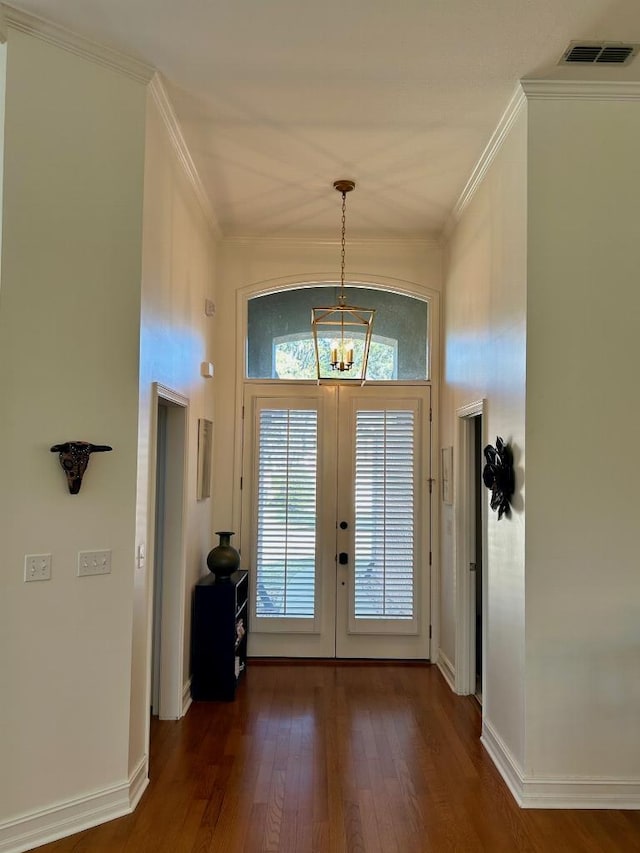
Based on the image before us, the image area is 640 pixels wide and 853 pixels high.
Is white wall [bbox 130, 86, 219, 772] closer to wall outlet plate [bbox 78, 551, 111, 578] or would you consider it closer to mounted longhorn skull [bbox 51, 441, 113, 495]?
wall outlet plate [bbox 78, 551, 111, 578]

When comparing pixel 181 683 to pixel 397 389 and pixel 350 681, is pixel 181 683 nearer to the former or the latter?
pixel 350 681

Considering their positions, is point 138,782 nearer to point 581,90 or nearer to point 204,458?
point 204,458

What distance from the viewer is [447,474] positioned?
17.0 ft

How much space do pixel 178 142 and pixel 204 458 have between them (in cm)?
217

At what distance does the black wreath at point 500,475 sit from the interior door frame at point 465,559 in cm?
105

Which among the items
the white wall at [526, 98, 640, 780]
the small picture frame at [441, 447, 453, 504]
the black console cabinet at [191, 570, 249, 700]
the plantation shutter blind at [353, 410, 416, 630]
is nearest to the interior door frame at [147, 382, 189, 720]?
the black console cabinet at [191, 570, 249, 700]

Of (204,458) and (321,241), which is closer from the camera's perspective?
(204,458)

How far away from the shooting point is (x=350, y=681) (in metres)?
4.95

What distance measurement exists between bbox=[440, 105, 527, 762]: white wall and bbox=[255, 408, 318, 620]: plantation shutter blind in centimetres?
125

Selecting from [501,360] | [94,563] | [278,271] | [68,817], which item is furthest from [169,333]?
[68,817]

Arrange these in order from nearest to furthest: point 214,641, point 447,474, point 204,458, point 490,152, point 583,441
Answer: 1. point 583,441
2. point 490,152
3. point 214,641
4. point 204,458
5. point 447,474

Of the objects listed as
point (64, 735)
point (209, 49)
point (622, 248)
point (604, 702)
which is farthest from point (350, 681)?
point (209, 49)

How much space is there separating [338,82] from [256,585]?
12.3ft

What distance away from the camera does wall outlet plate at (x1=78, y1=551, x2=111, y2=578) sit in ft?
9.56
